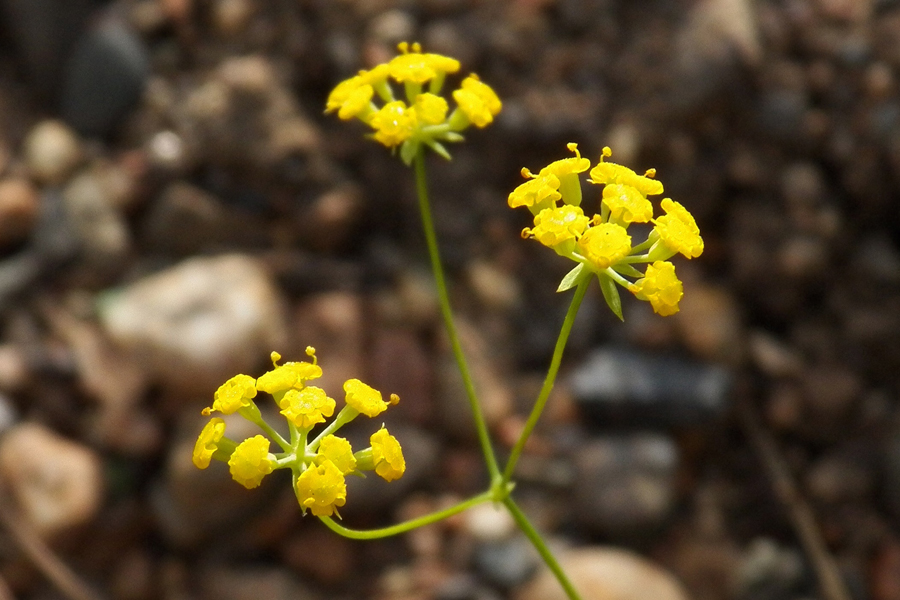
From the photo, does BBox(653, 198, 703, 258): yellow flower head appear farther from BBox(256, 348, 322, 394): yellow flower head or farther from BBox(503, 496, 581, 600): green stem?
BBox(256, 348, 322, 394): yellow flower head

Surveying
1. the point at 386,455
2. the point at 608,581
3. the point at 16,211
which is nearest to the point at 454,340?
the point at 386,455

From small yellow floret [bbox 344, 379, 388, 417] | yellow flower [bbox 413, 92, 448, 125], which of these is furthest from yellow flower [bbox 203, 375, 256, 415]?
yellow flower [bbox 413, 92, 448, 125]

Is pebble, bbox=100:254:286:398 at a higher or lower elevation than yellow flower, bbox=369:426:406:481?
higher

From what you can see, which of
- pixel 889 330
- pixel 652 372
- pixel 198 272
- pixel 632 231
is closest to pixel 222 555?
pixel 198 272

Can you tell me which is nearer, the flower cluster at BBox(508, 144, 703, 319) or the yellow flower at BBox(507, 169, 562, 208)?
the flower cluster at BBox(508, 144, 703, 319)

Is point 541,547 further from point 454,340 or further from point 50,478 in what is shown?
point 50,478

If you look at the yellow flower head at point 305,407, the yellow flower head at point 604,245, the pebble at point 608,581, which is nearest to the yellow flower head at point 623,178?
the yellow flower head at point 604,245

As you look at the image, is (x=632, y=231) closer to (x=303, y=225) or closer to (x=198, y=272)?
(x=303, y=225)
